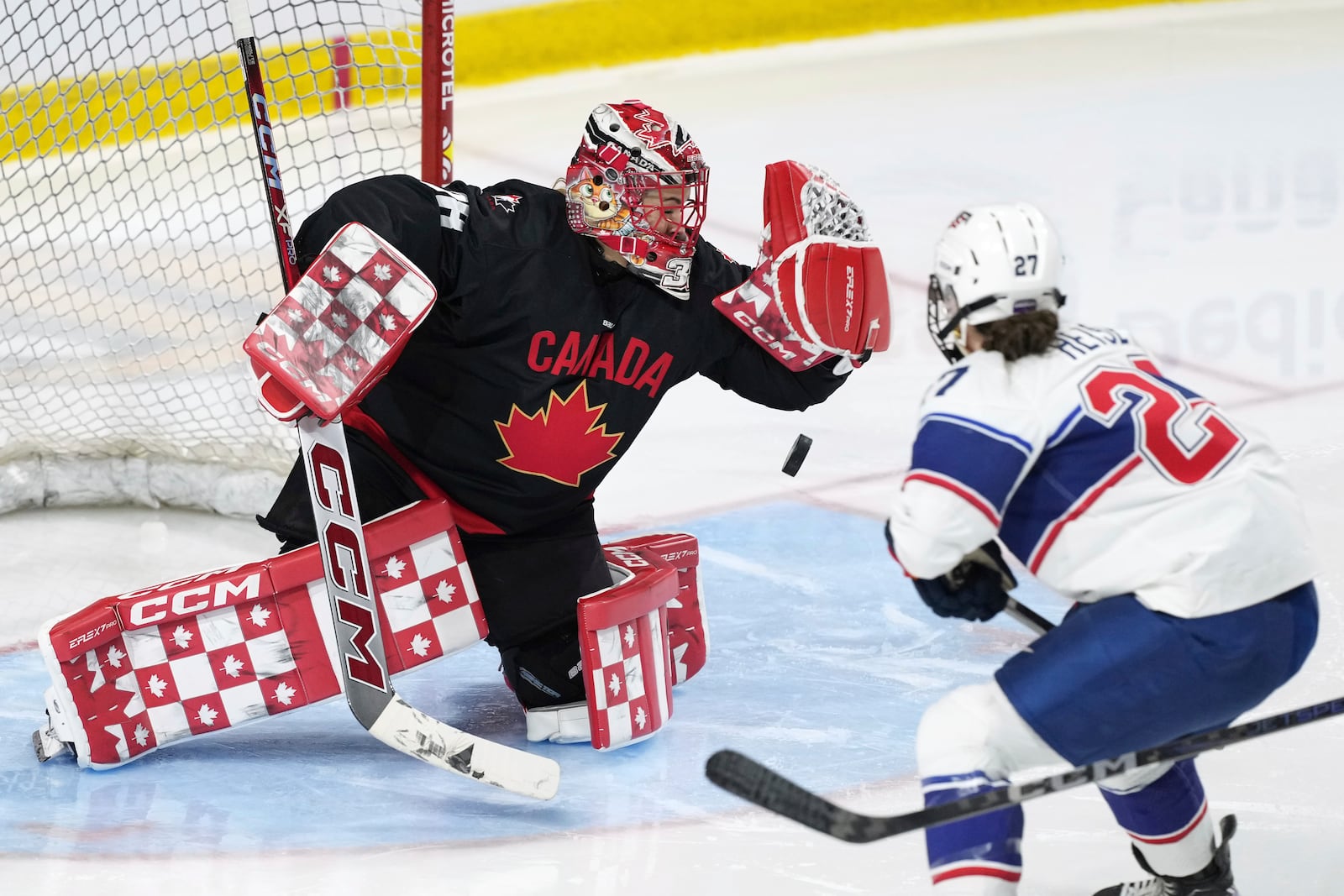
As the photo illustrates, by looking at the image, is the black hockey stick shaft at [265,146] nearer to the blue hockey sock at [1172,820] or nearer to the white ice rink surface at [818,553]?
the white ice rink surface at [818,553]

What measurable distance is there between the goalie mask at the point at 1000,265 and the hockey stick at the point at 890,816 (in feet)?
1.59

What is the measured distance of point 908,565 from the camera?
1.77 meters

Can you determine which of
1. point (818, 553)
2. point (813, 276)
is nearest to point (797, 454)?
point (813, 276)

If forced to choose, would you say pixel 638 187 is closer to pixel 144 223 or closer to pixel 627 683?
pixel 627 683

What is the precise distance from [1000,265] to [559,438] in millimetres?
913

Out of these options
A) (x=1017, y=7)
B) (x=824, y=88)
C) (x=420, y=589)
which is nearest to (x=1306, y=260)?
(x=824, y=88)

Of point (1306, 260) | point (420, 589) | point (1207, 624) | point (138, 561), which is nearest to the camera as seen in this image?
point (1207, 624)

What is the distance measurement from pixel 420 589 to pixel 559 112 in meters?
3.93

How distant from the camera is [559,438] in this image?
2.53 meters

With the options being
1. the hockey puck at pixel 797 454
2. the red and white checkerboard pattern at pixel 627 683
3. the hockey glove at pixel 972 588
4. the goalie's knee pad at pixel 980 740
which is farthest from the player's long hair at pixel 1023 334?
the red and white checkerboard pattern at pixel 627 683

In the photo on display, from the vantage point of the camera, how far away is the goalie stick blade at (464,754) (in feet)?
7.77

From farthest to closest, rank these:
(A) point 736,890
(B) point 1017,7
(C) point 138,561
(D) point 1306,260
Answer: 1. (B) point 1017,7
2. (D) point 1306,260
3. (C) point 138,561
4. (A) point 736,890

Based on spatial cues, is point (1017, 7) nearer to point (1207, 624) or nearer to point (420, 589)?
point (420, 589)

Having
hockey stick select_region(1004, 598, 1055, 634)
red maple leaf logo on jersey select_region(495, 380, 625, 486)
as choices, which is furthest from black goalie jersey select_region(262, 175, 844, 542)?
hockey stick select_region(1004, 598, 1055, 634)
